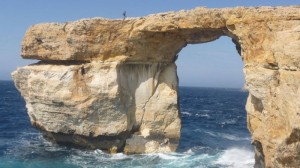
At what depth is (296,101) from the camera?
11000 millimetres

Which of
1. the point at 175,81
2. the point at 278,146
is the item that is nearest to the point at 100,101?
the point at 175,81

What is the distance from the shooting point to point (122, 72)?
2372 cm

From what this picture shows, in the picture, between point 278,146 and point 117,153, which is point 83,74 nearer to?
point 117,153

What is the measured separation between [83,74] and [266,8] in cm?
1040

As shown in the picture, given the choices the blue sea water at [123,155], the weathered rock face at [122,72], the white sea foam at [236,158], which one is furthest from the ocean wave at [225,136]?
the weathered rock face at [122,72]

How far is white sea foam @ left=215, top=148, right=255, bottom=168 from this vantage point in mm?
22344

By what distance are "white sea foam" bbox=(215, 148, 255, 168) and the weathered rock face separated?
3.22 meters

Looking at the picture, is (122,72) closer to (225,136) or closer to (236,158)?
(236,158)

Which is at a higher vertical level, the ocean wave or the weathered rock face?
the weathered rock face

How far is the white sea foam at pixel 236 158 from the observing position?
2234 centimetres

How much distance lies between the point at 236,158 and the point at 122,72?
325 inches

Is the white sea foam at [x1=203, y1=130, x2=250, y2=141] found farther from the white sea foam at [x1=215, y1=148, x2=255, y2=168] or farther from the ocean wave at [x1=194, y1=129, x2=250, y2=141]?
the white sea foam at [x1=215, y1=148, x2=255, y2=168]

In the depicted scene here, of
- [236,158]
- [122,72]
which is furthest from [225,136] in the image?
[122,72]

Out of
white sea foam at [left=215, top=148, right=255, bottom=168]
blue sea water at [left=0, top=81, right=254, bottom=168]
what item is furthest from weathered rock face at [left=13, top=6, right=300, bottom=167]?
white sea foam at [left=215, top=148, right=255, bottom=168]
